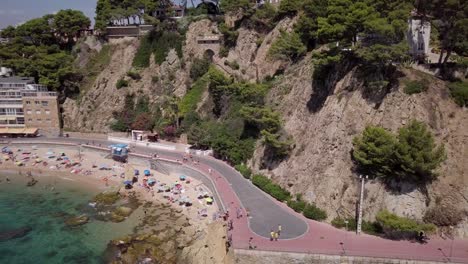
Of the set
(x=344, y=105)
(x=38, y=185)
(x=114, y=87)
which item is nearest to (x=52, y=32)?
(x=114, y=87)

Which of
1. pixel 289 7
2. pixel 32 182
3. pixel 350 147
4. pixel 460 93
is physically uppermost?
pixel 289 7

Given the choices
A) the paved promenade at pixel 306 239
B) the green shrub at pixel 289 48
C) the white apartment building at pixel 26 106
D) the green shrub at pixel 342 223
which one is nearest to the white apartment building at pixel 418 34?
the green shrub at pixel 289 48

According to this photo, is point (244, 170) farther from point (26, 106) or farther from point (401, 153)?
point (26, 106)

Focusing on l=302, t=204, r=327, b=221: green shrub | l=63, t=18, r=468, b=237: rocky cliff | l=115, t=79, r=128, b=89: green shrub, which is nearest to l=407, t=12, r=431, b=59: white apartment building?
l=63, t=18, r=468, b=237: rocky cliff

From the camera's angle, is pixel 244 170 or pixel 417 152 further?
pixel 244 170

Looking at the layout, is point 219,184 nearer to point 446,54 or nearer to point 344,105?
point 344,105

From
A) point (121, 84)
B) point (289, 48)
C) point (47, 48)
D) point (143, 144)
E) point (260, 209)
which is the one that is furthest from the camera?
point (47, 48)

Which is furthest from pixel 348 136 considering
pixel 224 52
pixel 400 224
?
pixel 224 52
